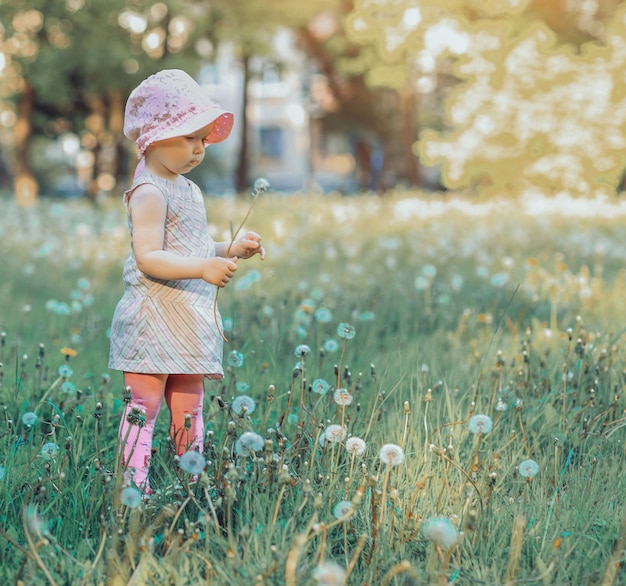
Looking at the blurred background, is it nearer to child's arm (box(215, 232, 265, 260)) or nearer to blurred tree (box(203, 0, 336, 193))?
blurred tree (box(203, 0, 336, 193))

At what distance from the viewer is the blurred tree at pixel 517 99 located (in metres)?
21.0

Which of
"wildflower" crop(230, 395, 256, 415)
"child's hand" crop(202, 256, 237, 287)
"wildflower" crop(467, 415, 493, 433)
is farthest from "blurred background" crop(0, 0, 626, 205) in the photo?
"wildflower" crop(467, 415, 493, 433)

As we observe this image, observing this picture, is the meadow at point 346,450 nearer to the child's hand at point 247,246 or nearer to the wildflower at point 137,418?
the wildflower at point 137,418

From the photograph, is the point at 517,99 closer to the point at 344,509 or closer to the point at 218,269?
the point at 218,269

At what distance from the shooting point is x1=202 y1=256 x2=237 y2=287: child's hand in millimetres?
2529

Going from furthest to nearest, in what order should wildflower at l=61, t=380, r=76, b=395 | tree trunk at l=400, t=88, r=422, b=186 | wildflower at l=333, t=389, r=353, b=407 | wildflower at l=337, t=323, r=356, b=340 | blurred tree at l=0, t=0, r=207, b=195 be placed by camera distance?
tree trunk at l=400, t=88, r=422, b=186, blurred tree at l=0, t=0, r=207, b=195, wildflower at l=61, t=380, r=76, b=395, wildflower at l=337, t=323, r=356, b=340, wildflower at l=333, t=389, r=353, b=407

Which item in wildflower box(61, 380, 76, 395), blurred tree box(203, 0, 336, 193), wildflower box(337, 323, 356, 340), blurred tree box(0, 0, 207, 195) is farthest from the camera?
blurred tree box(203, 0, 336, 193)

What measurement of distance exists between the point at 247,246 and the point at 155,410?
2.04 ft

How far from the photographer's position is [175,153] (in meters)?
2.79

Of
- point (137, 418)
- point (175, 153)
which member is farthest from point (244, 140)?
point (137, 418)

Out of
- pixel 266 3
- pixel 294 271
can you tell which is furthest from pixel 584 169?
pixel 294 271

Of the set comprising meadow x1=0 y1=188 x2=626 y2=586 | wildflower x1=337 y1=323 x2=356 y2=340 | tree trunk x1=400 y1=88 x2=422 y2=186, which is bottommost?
meadow x1=0 y1=188 x2=626 y2=586

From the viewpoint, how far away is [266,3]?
1991cm

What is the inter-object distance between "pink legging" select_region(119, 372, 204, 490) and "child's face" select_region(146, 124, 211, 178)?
Answer: 673mm
